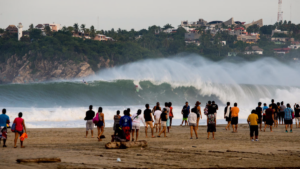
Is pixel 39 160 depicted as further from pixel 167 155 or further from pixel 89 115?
pixel 89 115

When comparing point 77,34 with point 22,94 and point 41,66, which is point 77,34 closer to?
point 41,66

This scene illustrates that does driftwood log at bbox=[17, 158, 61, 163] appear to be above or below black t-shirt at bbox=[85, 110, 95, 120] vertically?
below

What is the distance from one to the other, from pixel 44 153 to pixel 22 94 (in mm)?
35651

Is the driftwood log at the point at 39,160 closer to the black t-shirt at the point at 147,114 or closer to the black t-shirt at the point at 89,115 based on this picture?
the black t-shirt at the point at 89,115

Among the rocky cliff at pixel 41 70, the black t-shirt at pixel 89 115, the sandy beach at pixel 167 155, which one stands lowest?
the sandy beach at pixel 167 155

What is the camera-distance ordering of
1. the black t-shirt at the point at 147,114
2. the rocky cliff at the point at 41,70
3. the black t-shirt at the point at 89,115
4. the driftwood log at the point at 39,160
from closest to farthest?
1. the driftwood log at the point at 39,160
2. the black t-shirt at the point at 147,114
3. the black t-shirt at the point at 89,115
4. the rocky cliff at the point at 41,70

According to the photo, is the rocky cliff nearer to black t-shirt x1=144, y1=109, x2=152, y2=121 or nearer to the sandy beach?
black t-shirt x1=144, y1=109, x2=152, y2=121

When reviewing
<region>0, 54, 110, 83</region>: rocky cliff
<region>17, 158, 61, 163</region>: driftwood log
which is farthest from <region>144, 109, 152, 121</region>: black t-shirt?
<region>0, 54, 110, 83</region>: rocky cliff

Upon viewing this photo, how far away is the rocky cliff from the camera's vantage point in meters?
97.2

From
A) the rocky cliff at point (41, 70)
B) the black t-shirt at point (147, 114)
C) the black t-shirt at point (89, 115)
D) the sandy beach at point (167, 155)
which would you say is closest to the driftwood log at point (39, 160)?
the sandy beach at point (167, 155)

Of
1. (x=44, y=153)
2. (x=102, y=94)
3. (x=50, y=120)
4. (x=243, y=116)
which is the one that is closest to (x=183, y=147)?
(x=44, y=153)

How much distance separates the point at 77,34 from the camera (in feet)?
386

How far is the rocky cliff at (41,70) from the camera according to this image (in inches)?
3826

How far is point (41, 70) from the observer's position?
3863 inches
